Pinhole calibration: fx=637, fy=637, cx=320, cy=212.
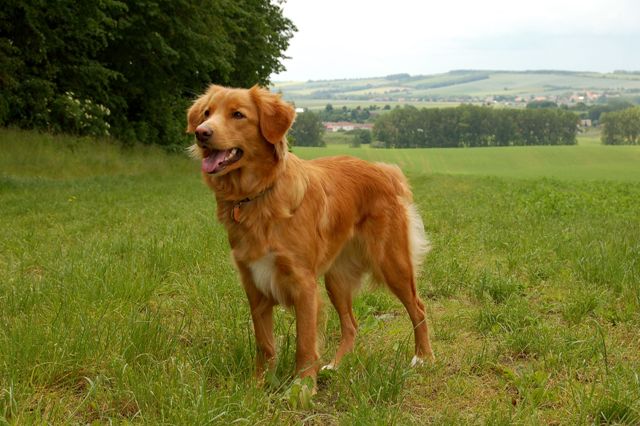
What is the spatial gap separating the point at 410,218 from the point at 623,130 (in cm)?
7764

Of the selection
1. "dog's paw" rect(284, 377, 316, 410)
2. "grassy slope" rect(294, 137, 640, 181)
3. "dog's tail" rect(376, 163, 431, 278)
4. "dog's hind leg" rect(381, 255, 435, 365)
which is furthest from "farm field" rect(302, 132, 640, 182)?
"dog's paw" rect(284, 377, 316, 410)

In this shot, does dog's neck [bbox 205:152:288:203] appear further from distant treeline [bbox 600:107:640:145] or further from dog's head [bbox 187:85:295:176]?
distant treeline [bbox 600:107:640:145]

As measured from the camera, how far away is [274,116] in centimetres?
355

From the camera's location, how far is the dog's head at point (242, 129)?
134 inches

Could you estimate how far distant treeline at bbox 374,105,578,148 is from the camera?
7019 cm

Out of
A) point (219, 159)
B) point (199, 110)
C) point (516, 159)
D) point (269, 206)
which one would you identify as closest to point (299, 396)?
point (269, 206)

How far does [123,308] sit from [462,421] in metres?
2.43

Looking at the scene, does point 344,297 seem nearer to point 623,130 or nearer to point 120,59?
point 120,59

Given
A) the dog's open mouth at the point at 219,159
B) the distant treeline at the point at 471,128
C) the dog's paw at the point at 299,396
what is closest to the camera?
the dog's paw at the point at 299,396

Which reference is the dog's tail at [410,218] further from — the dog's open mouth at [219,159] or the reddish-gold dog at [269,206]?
the dog's open mouth at [219,159]

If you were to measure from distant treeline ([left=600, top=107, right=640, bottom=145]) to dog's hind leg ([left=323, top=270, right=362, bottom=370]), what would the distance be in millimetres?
76468

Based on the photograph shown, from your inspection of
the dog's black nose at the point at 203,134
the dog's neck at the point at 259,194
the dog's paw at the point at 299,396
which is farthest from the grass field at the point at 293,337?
the dog's black nose at the point at 203,134

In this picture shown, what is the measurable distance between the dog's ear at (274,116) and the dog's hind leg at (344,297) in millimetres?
1214

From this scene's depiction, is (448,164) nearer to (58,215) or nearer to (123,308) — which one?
(58,215)
